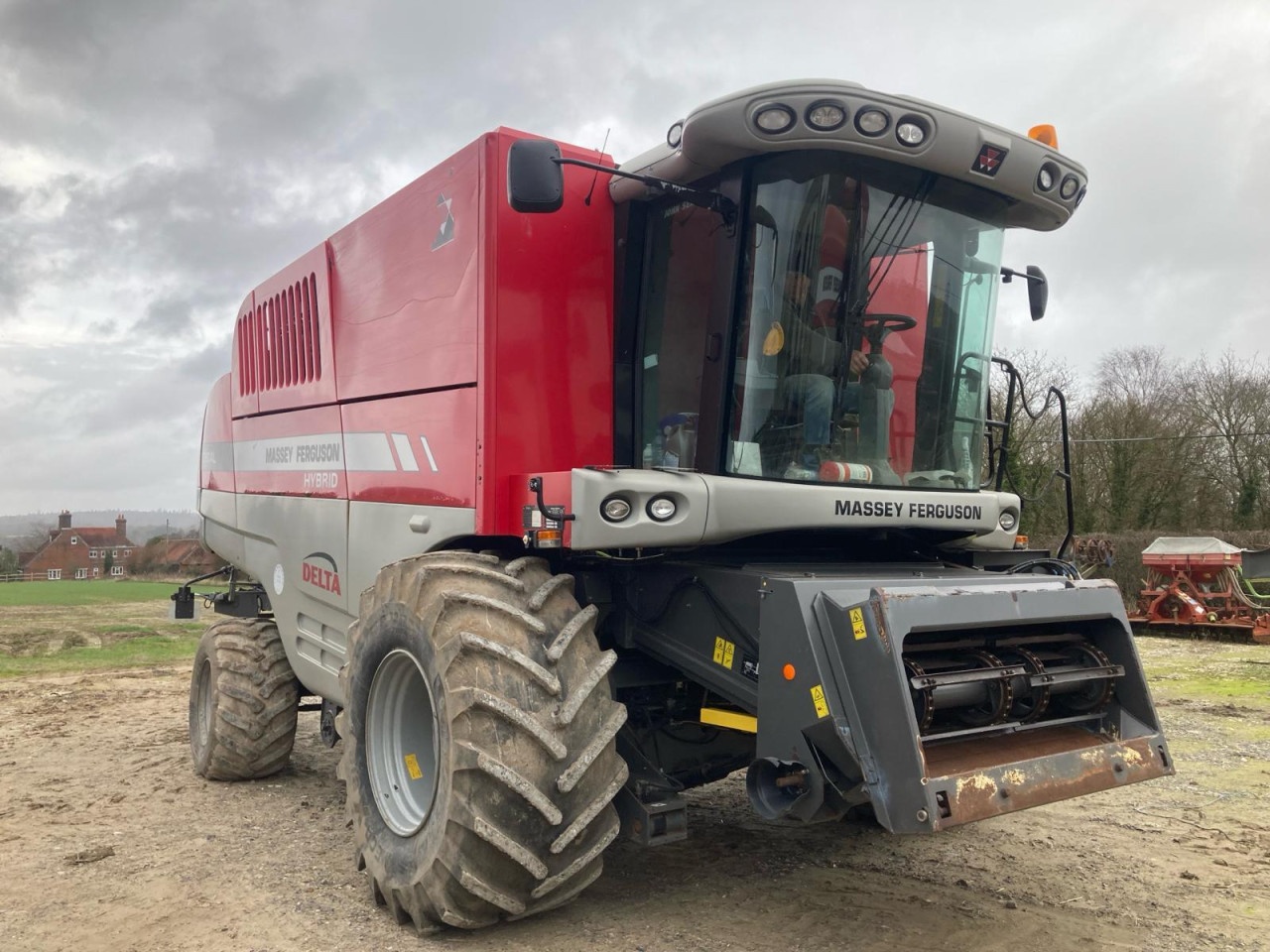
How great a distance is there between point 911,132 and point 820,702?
2.21 metres

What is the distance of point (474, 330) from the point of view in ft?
14.7

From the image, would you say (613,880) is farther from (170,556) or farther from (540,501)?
(170,556)

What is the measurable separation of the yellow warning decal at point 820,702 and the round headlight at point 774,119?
6.77 feet

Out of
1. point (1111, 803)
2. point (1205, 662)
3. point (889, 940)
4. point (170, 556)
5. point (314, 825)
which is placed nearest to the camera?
point (889, 940)

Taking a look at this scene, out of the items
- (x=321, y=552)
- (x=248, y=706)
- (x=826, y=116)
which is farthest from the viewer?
(x=248, y=706)

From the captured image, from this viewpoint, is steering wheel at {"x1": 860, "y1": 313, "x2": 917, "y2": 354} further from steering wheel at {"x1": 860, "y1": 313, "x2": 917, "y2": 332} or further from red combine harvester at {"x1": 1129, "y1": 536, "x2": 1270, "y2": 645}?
red combine harvester at {"x1": 1129, "y1": 536, "x2": 1270, "y2": 645}

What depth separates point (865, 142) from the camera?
3900mm

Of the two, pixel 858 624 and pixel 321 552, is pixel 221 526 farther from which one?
pixel 858 624

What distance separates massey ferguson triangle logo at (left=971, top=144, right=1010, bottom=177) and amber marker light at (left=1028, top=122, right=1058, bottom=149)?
0.42 metres

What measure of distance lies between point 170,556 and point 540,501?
56.7 m

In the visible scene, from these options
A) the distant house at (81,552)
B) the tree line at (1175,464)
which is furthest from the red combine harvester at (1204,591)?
the distant house at (81,552)

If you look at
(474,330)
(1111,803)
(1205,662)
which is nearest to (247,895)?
(474,330)

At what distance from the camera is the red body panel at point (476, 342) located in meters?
4.43

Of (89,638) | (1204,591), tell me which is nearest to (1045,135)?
(1204,591)
